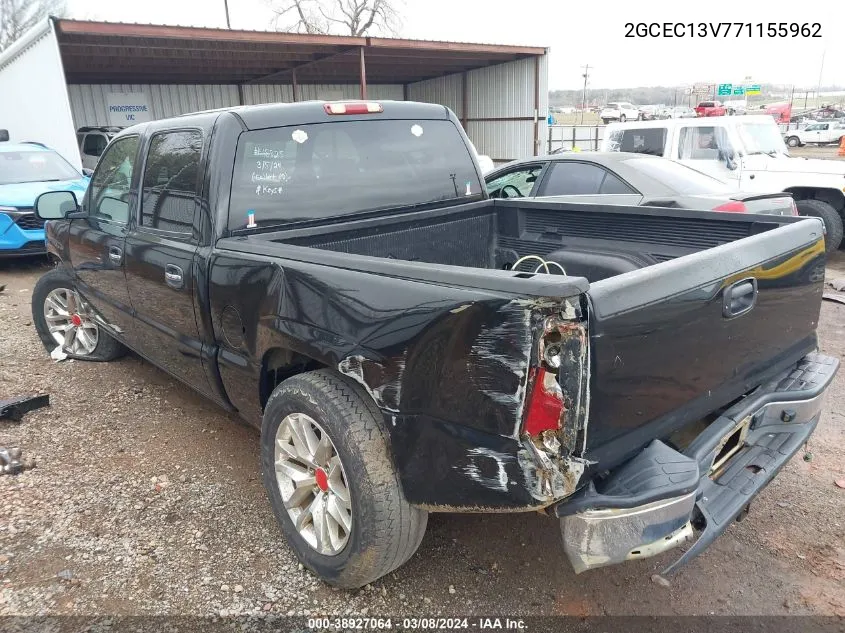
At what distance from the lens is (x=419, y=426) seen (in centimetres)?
208

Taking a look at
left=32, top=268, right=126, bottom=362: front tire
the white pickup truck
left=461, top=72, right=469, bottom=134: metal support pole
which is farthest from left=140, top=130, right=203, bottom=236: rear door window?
left=461, top=72, right=469, bottom=134: metal support pole

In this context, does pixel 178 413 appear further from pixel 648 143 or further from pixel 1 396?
pixel 648 143

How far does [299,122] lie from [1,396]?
10.4 ft

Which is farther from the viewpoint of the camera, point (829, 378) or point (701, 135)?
point (701, 135)

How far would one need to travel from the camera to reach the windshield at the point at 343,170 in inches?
119

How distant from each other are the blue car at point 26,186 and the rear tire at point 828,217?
9577 millimetres

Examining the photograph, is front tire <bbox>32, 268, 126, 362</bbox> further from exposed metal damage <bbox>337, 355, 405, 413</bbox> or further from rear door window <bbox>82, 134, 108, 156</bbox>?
rear door window <bbox>82, 134, 108, 156</bbox>

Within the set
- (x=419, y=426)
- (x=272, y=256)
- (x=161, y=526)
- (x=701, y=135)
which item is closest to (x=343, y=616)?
(x=419, y=426)

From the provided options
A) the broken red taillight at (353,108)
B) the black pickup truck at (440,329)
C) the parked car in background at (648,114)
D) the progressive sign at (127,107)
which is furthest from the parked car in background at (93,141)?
the parked car in background at (648,114)

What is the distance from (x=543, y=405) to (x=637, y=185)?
454cm

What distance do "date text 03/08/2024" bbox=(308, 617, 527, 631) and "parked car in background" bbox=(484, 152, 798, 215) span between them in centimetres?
358

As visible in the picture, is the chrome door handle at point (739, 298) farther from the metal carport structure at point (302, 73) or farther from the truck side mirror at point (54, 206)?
the metal carport structure at point (302, 73)

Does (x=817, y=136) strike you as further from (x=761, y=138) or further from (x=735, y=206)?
(x=735, y=206)

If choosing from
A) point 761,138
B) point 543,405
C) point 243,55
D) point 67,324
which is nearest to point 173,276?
point 543,405
